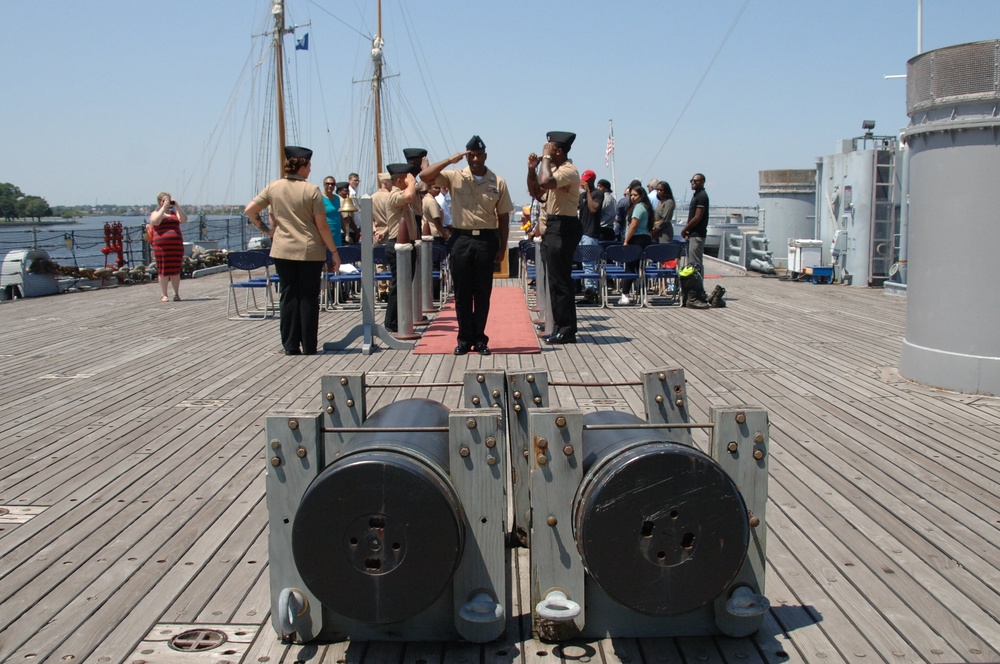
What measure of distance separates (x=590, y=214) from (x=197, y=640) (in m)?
11.7

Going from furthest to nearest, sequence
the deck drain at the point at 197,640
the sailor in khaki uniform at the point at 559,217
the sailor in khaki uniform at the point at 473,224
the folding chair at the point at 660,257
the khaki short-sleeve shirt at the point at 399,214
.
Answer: the folding chair at the point at 660,257
the khaki short-sleeve shirt at the point at 399,214
the sailor in khaki uniform at the point at 559,217
the sailor in khaki uniform at the point at 473,224
the deck drain at the point at 197,640

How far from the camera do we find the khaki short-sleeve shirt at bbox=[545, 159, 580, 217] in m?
9.20

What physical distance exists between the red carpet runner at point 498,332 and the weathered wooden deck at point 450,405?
346 millimetres

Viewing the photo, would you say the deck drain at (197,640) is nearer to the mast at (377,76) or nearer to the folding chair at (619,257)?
the folding chair at (619,257)

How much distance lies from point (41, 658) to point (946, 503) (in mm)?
3899

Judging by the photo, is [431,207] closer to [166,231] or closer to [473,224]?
[473,224]

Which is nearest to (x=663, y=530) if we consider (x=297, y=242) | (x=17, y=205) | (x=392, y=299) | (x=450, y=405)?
(x=450, y=405)

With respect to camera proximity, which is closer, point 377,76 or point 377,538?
point 377,538

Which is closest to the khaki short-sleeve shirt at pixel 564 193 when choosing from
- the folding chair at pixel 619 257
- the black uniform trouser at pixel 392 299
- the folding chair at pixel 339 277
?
the black uniform trouser at pixel 392 299

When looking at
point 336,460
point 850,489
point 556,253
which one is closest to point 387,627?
point 336,460

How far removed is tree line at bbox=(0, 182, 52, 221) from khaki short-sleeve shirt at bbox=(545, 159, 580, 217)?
79890 mm

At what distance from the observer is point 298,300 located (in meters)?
9.48

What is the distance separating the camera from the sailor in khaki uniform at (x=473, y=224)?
8578mm

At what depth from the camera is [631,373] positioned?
26.7 ft
